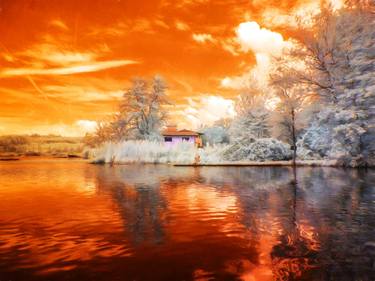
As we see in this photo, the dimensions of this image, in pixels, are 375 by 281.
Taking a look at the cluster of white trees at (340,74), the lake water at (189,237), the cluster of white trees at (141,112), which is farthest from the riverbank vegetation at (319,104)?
the lake water at (189,237)

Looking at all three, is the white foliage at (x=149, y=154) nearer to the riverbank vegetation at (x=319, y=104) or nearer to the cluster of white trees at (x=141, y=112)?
the riverbank vegetation at (x=319, y=104)

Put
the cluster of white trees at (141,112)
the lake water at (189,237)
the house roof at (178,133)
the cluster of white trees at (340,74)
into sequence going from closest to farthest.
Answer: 1. the lake water at (189,237)
2. the cluster of white trees at (340,74)
3. the cluster of white trees at (141,112)
4. the house roof at (178,133)

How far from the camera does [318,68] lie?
89.2ft

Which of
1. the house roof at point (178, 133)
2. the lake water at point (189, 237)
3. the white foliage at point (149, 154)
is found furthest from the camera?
the house roof at point (178, 133)

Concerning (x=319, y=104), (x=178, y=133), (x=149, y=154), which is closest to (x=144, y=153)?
(x=149, y=154)

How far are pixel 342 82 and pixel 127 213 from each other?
69.7ft

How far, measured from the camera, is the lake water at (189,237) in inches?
190

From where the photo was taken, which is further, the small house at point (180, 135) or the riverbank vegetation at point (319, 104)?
the small house at point (180, 135)

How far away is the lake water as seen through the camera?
190 inches

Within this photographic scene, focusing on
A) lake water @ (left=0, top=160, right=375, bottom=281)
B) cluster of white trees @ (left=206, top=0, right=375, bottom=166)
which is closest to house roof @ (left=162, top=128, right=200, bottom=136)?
cluster of white trees @ (left=206, top=0, right=375, bottom=166)

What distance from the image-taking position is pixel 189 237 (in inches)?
263

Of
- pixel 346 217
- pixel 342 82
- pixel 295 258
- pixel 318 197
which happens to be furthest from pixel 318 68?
pixel 295 258

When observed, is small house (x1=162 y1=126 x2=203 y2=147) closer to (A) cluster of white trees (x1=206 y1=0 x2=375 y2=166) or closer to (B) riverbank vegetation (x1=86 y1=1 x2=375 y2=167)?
(B) riverbank vegetation (x1=86 y1=1 x2=375 y2=167)

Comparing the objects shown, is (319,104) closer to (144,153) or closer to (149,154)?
(149,154)
